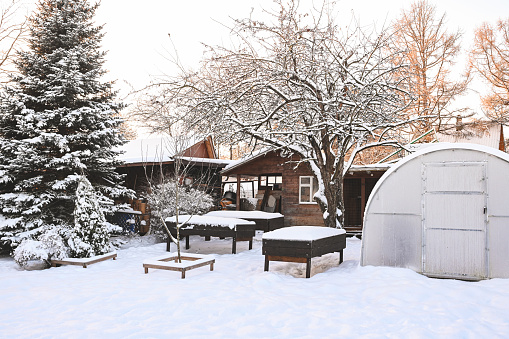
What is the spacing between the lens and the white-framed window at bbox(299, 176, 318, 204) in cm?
1645

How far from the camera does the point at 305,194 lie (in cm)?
1664

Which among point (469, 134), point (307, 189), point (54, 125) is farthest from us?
point (469, 134)

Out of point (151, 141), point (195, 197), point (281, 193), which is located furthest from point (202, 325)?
point (151, 141)

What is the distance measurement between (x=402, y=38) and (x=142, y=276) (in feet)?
60.1

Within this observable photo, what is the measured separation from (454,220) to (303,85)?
178 inches

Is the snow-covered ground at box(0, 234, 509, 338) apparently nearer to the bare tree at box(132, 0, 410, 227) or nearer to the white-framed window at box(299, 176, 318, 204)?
the bare tree at box(132, 0, 410, 227)

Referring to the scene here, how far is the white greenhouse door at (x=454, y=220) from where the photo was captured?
699cm

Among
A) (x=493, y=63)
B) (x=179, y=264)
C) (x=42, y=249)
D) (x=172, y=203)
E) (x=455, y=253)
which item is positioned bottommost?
(x=179, y=264)

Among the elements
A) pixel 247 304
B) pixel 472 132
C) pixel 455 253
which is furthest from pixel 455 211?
pixel 472 132

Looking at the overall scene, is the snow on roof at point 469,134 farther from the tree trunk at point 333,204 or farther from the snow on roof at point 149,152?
the snow on roof at point 149,152

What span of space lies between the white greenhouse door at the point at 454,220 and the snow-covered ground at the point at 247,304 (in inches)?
17.0

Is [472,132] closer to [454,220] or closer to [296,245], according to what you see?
[454,220]

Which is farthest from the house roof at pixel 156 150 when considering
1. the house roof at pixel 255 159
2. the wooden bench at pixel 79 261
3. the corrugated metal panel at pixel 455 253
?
the corrugated metal panel at pixel 455 253

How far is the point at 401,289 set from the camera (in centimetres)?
617
